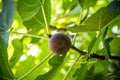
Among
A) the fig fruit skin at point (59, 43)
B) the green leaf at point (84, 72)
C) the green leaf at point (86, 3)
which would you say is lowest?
the green leaf at point (84, 72)

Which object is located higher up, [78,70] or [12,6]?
[12,6]

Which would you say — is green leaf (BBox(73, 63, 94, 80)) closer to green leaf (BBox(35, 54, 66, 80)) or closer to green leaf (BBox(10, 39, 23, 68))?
green leaf (BBox(35, 54, 66, 80))

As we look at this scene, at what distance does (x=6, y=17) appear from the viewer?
1.45 m

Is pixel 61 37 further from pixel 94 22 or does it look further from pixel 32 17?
pixel 32 17

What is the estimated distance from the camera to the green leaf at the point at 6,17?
1.41 meters

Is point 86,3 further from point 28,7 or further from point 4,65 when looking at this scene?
point 4,65

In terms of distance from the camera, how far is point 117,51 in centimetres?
159

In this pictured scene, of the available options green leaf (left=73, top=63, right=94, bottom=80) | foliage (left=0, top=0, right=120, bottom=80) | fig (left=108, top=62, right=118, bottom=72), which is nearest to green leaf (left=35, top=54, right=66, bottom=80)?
foliage (left=0, top=0, right=120, bottom=80)

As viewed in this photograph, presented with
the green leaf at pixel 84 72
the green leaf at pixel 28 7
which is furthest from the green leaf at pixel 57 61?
the green leaf at pixel 28 7

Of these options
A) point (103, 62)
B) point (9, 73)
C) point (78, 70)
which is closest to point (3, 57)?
point (9, 73)

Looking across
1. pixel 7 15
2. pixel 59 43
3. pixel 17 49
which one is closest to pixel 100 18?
pixel 59 43

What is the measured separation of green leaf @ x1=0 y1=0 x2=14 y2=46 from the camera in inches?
55.4

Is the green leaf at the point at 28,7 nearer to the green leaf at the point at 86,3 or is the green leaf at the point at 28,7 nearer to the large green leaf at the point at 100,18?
the green leaf at the point at 86,3

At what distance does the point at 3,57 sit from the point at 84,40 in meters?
0.97
